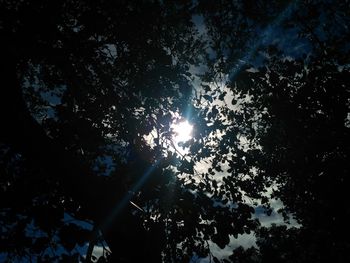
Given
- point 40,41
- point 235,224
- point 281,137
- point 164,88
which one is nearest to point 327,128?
point 281,137

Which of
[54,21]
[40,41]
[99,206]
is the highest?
[54,21]

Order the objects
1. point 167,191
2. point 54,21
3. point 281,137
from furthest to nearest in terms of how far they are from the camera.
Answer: point 281,137
point 54,21
point 167,191

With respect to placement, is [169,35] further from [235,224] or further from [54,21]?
[235,224]

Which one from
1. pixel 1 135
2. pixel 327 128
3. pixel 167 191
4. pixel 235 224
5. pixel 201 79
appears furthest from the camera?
pixel 327 128

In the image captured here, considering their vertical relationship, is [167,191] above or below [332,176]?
below

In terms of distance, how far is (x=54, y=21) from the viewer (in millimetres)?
6539

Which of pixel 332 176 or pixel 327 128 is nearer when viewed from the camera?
pixel 327 128

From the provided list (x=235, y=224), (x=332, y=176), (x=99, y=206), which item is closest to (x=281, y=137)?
(x=332, y=176)

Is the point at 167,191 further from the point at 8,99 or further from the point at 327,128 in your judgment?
the point at 327,128

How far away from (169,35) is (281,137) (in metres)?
10.4

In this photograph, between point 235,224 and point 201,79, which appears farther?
point 201,79

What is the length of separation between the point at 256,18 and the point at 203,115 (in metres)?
3.40

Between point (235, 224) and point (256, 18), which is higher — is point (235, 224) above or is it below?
below

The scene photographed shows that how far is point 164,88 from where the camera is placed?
8805 millimetres
